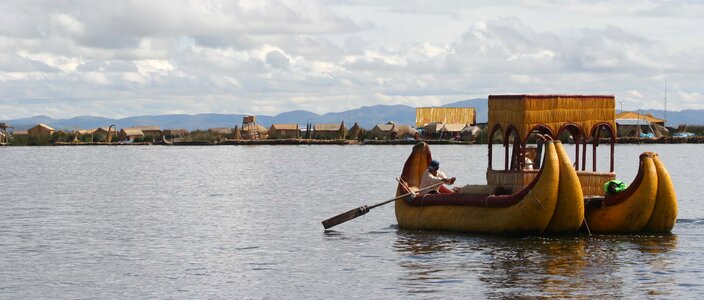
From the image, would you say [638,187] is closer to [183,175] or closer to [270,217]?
[270,217]

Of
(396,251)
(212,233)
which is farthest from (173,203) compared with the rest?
(396,251)

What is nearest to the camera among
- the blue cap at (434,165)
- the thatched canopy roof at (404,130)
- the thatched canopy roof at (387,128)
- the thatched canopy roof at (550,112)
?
the thatched canopy roof at (550,112)

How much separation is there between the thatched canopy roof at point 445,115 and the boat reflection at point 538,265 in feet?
332

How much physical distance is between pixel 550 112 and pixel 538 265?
4.53 metres

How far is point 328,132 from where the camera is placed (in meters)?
140

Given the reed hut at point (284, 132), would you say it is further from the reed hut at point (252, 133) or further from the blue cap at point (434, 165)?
the blue cap at point (434, 165)

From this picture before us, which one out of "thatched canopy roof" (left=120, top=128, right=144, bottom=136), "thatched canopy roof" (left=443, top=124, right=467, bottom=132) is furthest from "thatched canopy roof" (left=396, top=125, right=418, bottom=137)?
"thatched canopy roof" (left=120, top=128, right=144, bottom=136)

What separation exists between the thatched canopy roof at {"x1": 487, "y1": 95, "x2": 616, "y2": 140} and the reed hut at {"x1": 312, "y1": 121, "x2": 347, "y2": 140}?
109991 millimetres

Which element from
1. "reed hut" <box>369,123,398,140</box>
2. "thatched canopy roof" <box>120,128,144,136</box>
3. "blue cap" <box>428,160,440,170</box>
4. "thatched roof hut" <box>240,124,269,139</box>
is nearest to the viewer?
"blue cap" <box>428,160,440,170</box>

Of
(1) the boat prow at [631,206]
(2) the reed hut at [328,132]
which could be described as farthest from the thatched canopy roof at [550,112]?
(2) the reed hut at [328,132]

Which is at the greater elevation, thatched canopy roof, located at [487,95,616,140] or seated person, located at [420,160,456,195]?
thatched canopy roof, located at [487,95,616,140]

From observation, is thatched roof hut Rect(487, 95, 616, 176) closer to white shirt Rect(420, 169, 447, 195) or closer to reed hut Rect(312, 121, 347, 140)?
white shirt Rect(420, 169, 447, 195)

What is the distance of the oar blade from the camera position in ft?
102

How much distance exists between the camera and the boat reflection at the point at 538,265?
21703 mm
